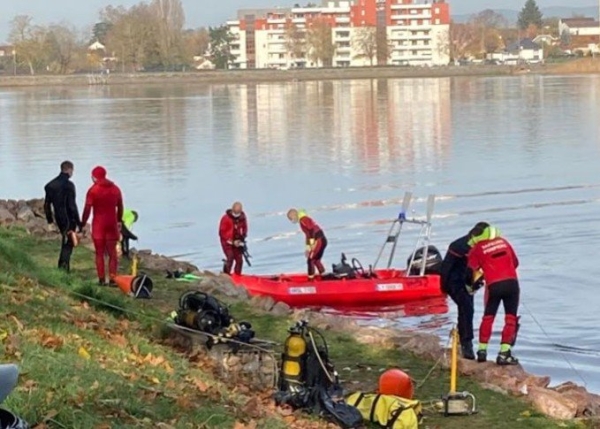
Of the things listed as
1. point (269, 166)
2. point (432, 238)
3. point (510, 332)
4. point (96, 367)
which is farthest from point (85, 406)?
point (269, 166)

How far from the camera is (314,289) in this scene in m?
18.9

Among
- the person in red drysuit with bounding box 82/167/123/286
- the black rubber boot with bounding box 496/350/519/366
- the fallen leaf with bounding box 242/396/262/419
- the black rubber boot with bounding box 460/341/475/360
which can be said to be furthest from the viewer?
the person in red drysuit with bounding box 82/167/123/286

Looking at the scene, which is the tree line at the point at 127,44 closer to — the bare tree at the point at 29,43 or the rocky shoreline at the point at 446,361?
the bare tree at the point at 29,43

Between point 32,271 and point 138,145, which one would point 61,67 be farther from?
point 32,271

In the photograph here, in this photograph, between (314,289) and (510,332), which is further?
(314,289)

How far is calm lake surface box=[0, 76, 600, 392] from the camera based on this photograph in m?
20.5

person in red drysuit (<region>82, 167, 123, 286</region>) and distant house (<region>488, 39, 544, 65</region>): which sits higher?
distant house (<region>488, 39, 544, 65</region>)

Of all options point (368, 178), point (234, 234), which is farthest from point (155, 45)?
point (234, 234)

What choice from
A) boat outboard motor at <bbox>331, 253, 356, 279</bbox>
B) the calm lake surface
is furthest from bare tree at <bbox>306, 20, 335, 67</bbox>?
boat outboard motor at <bbox>331, 253, 356, 279</bbox>

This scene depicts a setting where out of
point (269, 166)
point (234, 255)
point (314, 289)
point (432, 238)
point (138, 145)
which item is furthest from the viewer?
point (138, 145)

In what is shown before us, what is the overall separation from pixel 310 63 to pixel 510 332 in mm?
164159

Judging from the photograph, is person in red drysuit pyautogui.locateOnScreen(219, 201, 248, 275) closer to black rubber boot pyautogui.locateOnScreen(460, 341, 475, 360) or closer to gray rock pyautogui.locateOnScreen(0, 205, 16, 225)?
gray rock pyautogui.locateOnScreen(0, 205, 16, 225)

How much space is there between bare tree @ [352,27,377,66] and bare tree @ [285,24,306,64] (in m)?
7.61

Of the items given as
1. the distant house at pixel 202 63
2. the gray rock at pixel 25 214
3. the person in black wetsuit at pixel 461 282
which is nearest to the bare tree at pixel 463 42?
the distant house at pixel 202 63
